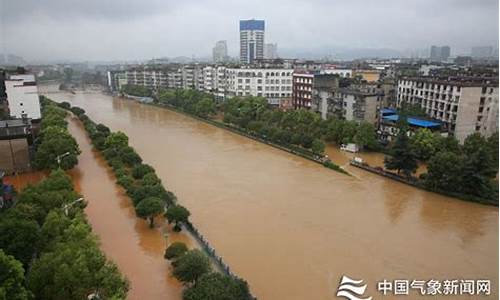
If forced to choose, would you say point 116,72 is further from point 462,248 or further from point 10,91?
point 462,248

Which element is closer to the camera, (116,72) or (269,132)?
(269,132)

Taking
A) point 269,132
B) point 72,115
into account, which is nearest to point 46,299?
point 269,132

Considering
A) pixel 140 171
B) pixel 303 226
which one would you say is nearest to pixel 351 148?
pixel 303 226

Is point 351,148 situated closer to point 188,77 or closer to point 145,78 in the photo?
point 188,77

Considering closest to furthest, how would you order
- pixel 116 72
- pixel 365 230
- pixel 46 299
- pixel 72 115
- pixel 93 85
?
pixel 46 299 < pixel 365 230 < pixel 72 115 < pixel 116 72 < pixel 93 85

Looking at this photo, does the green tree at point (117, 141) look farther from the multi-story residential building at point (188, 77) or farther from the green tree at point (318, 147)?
the multi-story residential building at point (188, 77)

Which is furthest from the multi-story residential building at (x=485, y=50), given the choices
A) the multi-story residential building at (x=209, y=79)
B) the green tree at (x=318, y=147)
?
the multi-story residential building at (x=209, y=79)

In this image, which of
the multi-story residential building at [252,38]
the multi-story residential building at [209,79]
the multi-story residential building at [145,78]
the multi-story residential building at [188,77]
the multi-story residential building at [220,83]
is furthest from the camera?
the multi-story residential building at [252,38]
